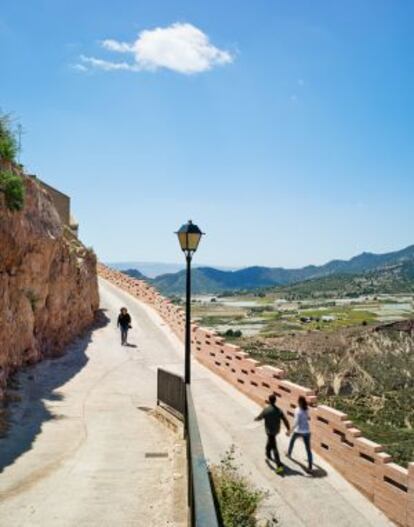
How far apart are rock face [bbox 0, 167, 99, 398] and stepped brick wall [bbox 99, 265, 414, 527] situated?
5.80 m

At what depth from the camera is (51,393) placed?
16.3 meters

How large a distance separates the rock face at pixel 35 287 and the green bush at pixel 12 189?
0.27m

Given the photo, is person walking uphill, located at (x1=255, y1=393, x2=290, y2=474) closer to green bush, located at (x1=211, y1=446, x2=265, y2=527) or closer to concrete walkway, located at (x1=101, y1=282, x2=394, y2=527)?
concrete walkway, located at (x1=101, y1=282, x2=394, y2=527)

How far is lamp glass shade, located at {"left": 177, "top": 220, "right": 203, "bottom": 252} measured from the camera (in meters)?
12.8

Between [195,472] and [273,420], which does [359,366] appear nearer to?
[273,420]

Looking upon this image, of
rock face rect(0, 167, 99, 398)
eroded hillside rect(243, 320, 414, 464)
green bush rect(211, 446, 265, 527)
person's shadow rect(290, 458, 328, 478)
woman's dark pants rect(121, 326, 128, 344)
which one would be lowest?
eroded hillside rect(243, 320, 414, 464)

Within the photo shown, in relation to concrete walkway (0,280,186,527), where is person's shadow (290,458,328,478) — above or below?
below

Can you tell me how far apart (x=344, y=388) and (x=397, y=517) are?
2722 inches

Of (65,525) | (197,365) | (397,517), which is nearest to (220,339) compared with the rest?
(197,365)

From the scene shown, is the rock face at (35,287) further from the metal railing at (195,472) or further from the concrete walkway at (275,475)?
the concrete walkway at (275,475)

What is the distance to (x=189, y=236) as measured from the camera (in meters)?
12.8

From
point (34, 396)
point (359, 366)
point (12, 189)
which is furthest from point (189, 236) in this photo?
point (359, 366)

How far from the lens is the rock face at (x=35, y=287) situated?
16016mm

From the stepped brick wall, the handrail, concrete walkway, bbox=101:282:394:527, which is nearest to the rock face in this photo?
concrete walkway, bbox=101:282:394:527
